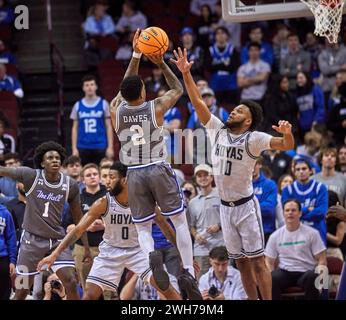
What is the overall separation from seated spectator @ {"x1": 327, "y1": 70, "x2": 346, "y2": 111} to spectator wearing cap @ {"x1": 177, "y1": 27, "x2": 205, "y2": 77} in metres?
1.86

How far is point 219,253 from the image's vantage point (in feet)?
35.2

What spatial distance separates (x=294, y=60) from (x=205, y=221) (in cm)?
411

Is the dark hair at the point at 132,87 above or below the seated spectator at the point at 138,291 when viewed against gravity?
above

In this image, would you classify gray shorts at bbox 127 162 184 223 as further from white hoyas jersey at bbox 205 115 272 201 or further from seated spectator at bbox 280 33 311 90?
seated spectator at bbox 280 33 311 90

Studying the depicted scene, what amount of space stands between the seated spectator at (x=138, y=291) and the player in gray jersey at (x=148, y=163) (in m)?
1.34

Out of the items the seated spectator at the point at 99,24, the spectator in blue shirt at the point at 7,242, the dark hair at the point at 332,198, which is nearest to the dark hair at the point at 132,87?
the spectator in blue shirt at the point at 7,242

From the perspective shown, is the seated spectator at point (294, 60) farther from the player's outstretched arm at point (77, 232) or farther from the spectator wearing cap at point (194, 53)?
the player's outstretched arm at point (77, 232)

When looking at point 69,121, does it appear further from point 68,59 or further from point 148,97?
point 68,59

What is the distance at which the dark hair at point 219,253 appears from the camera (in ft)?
35.2

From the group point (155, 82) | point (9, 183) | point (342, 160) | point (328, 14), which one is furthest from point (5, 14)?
point (328, 14)

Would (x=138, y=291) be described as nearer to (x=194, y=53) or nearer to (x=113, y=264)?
(x=113, y=264)

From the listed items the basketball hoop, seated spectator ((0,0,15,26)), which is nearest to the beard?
the basketball hoop

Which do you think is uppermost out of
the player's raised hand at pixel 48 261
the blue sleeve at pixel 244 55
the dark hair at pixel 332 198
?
the blue sleeve at pixel 244 55
